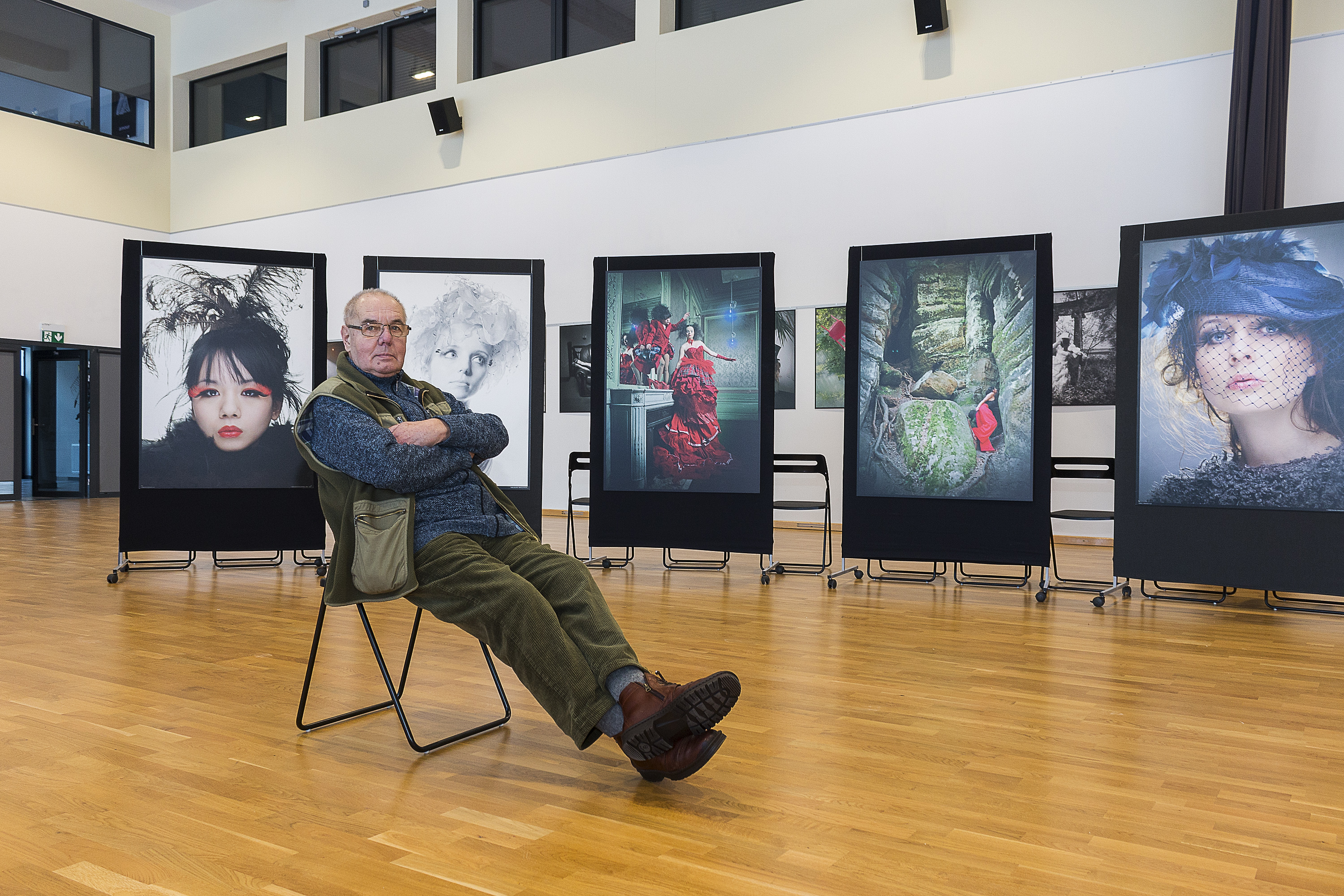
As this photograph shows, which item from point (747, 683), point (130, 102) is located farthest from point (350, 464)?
point (130, 102)

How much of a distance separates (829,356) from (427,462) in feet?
23.2

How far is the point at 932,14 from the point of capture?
8352 millimetres

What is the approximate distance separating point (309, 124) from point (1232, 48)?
10.7 metres

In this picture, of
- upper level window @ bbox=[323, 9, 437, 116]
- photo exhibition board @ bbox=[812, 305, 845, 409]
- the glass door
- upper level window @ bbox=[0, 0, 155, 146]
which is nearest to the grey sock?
photo exhibition board @ bbox=[812, 305, 845, 409]

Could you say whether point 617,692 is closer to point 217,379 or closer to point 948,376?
point 948,376

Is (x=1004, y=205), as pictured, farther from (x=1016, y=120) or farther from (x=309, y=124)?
(x=309, y=124)

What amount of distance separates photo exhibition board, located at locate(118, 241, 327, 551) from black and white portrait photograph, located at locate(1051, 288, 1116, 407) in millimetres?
5957

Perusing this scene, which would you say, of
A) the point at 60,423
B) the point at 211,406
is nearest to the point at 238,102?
the point at 60,423

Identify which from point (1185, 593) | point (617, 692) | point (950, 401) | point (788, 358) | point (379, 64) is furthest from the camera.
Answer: point (379, 64)

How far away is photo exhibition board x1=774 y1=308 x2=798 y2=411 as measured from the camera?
949cm

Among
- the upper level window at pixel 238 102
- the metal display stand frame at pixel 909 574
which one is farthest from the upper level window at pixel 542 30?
the metal display stand frame at pixel 909 574

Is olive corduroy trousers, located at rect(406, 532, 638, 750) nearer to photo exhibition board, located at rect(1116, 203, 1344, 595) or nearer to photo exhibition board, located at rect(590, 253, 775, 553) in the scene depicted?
photo exhibition board, located at rect(590, 253, 775, 553)

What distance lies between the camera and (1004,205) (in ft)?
27.5

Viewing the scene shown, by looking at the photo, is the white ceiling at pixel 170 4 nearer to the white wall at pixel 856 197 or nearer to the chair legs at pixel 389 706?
the white wall at pixel 856 197
